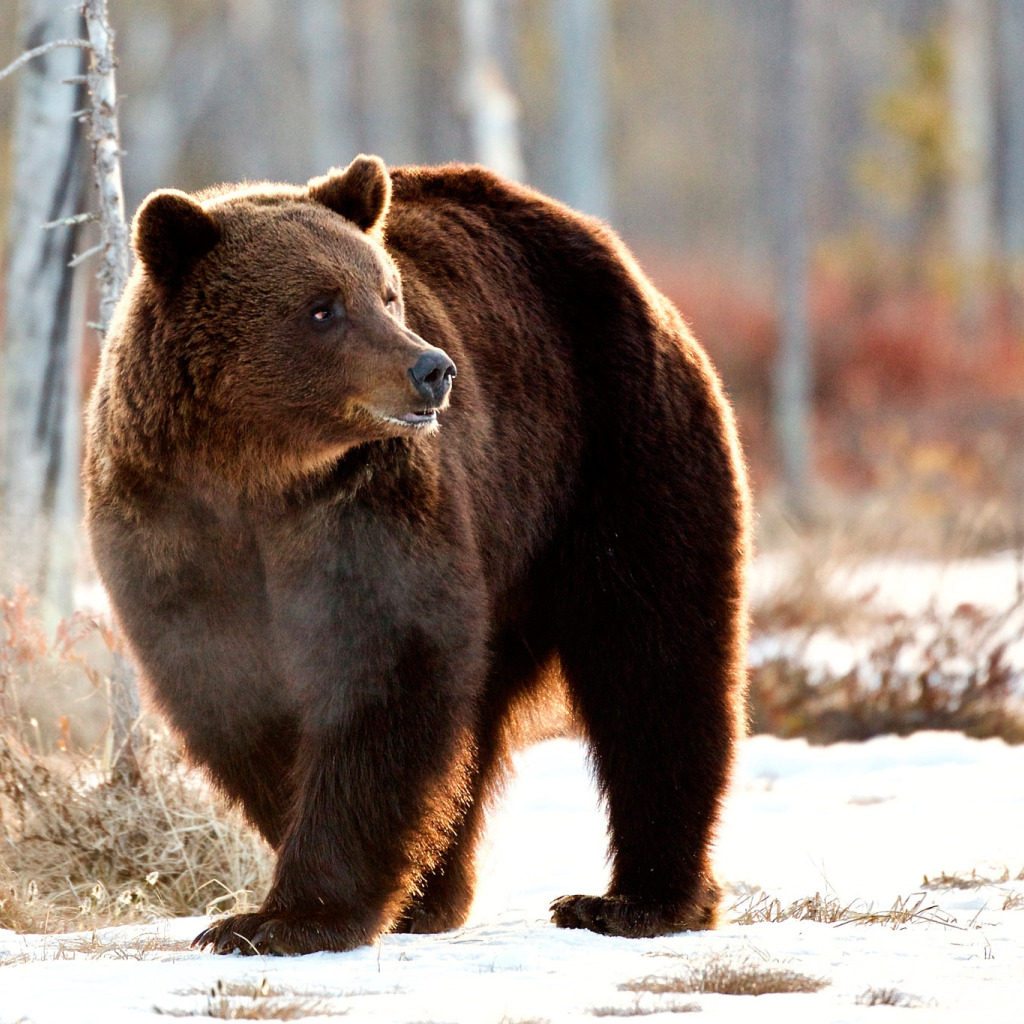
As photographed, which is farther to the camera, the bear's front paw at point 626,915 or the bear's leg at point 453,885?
the bear's leg at point 453,885

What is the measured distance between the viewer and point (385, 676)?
3680mm

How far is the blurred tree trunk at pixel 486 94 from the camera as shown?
52.4ft

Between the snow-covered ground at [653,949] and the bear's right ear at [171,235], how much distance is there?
5.18 ft

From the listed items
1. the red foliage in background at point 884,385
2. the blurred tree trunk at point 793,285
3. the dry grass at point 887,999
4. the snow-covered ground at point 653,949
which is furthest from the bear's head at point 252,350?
the blurred tree trunk at point 793,285

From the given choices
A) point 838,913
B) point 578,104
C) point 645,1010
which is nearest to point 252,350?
point 645,1010

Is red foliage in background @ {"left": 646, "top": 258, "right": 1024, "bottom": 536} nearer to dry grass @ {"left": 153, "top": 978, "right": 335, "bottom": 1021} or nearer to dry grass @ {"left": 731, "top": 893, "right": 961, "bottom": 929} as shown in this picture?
dry grass @ {"left": 731, "top": 893, "right": 961, "bottom": 929}

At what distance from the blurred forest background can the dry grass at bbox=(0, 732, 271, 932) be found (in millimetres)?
1443

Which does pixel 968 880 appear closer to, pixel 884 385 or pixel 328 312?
pixel 328 312

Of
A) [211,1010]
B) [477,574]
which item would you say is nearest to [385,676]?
[477,574]

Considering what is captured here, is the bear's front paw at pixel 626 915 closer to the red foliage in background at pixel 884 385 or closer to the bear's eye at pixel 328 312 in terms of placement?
the bear's eye at pixel 328 312

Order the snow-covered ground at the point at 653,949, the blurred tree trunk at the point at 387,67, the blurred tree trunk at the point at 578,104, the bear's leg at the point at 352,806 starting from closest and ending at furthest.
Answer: the snow-covered ground at the point at 653,949 < the bear's leg at the point at 352,806 < the blurred tree trunk at the point at 578,104 < the blurred tree trunk at the point at 387,67

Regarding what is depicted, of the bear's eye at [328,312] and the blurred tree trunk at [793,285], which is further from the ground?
the bear's eye at [328,312]

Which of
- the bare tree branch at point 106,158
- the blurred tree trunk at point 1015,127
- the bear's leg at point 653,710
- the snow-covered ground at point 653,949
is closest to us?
the snow-covered ground at point 653,949

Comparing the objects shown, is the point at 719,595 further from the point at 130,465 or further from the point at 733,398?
the point at 733,398
